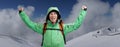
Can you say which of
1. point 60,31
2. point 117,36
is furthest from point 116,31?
point 60,31

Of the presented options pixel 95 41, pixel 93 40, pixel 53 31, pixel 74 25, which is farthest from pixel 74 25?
pixel 93 40

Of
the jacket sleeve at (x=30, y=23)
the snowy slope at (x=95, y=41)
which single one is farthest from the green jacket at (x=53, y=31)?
the snowy slope at (x=95, y=41)

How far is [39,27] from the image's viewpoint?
4746mm

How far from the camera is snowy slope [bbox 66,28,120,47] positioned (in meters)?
8.99

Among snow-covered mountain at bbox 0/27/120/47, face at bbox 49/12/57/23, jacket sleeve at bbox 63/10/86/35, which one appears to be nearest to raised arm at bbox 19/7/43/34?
face at bbox 49/12/57/23

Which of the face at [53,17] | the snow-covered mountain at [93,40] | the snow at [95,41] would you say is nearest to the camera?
the face at [53,17]

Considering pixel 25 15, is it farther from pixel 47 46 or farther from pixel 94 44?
pixel 94 44

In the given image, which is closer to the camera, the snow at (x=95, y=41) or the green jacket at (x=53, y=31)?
the green jacket at (x=53, y=31)

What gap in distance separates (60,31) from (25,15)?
0.55 metres

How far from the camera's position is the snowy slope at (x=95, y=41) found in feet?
29.5

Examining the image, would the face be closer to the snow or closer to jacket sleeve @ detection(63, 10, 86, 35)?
jacket sleeve @ detection(63, 10, 86, 35)

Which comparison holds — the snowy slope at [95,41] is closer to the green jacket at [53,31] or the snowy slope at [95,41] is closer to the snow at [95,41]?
the snow at [95,41]

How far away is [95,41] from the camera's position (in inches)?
376

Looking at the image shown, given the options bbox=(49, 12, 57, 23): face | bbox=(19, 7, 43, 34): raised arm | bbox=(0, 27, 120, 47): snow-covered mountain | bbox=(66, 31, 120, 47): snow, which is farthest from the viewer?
bbox=(0, 27, 120, 47): snow-covered mountain
